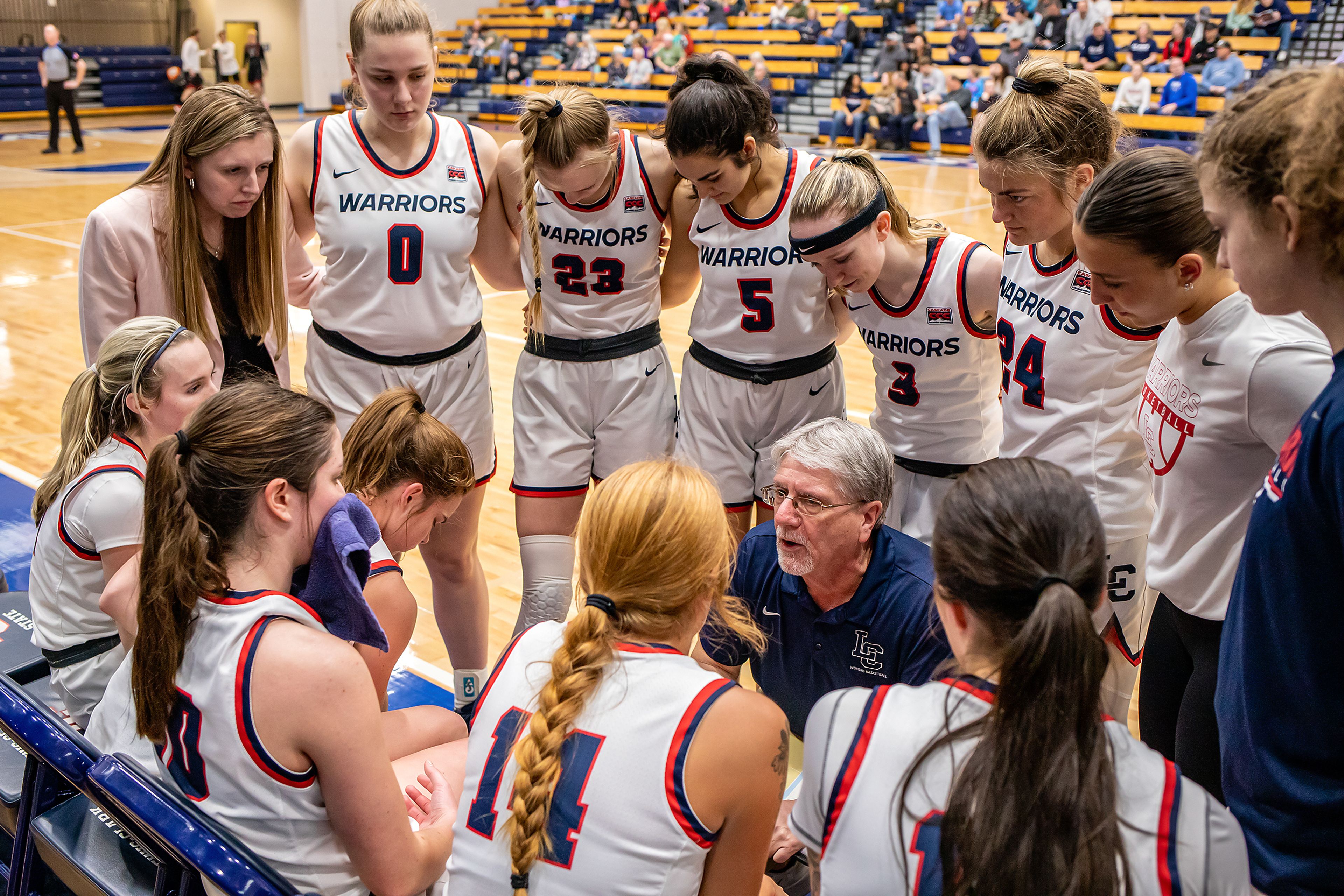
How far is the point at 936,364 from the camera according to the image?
2.78 metres

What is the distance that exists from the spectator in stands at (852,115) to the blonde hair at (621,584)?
1611 cm

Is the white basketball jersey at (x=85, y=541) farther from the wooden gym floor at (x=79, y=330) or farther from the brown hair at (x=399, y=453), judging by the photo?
the wooden gym floor at (x=79, y=330)

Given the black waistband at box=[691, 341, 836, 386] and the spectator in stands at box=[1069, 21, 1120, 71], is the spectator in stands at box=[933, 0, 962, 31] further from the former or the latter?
the black waistband at box=[691, 341, 836, 386]

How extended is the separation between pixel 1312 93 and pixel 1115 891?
2.86 feet

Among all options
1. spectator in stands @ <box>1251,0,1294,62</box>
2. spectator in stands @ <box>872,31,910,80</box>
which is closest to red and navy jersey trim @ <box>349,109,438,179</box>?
spectator in stands @ <box>1251,0,1294,62</box>

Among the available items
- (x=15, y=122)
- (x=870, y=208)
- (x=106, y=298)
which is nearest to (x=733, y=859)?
(x=870, y=208)

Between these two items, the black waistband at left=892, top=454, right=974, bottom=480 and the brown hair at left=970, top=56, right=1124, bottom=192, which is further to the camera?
the black waistband at left=892, top=454, right=974, bottom=480

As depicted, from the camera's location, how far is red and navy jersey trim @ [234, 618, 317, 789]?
150 centimetres

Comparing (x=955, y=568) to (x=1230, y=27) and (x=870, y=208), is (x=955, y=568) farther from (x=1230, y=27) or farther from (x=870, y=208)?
(x=1230, y=27)

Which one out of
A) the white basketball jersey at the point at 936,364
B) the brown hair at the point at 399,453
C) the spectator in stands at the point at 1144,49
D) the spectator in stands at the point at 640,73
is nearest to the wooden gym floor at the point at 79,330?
the brown hair at the point at 399,453

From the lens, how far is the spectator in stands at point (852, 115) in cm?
1681

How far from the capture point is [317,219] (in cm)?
311

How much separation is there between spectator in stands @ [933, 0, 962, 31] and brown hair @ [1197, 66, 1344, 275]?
1822 cm

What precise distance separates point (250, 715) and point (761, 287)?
1.85 m
